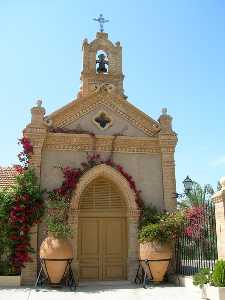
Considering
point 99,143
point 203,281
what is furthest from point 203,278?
point 99,143

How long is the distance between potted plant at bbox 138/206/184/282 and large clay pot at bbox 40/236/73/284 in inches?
99.8

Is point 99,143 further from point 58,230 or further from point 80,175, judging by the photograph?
point 58,230

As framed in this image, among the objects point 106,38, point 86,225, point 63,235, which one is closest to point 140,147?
point 86,225

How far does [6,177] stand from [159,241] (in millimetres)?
6511

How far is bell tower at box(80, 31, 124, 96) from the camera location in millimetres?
17266

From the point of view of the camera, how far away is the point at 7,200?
1280 centimetres

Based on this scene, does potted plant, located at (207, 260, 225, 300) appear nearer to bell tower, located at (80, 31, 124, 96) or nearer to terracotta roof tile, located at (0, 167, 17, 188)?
terracotta roof tile, located at (0, 167, 17, 188)

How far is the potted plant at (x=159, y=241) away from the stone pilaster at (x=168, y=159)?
1.17 meters

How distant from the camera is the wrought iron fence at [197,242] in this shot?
452 inches

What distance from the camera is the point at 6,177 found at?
15.1 meters

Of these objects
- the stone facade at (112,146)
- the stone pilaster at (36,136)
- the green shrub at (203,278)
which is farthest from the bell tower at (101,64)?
the green shrub at (203,278)

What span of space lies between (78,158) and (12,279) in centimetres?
465

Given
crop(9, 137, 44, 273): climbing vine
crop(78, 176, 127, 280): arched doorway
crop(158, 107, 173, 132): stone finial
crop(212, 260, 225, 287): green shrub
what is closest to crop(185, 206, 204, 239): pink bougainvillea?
crop(212, 260, 225, 287): green shrub

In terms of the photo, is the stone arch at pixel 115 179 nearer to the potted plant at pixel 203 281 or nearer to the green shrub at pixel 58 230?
the green shrub at pixel 58 230
